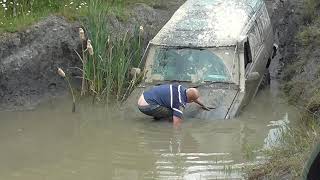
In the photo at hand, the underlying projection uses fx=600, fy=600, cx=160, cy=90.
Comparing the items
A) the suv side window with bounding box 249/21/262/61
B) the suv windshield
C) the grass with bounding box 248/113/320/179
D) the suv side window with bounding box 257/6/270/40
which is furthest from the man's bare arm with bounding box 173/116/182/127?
the suv side window with bounding box 257/6/270/40

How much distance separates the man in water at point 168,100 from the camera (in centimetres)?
895

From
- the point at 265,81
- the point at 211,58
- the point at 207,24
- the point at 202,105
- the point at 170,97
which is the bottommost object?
the point at 265,81

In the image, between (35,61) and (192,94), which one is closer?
(192,94)

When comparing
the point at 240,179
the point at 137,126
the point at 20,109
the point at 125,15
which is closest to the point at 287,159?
the point at 240,179

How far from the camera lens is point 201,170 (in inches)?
281

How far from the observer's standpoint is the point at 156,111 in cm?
914

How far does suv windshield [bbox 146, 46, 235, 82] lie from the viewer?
31.6 ft

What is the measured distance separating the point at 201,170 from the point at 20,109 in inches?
159

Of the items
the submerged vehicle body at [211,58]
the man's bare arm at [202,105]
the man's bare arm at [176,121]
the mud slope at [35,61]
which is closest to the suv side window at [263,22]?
the submerged vehicle body at [211,58]

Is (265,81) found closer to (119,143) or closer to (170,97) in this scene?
(170,97)

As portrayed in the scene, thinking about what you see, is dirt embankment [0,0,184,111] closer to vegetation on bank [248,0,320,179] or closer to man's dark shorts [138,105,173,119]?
man's dark shorts [138,105,173,119]

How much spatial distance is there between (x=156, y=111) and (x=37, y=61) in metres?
2.75

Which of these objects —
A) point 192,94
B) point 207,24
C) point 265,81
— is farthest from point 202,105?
point 265,81

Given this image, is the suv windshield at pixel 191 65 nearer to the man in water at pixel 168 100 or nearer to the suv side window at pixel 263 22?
the man in water at pixel 168 100
